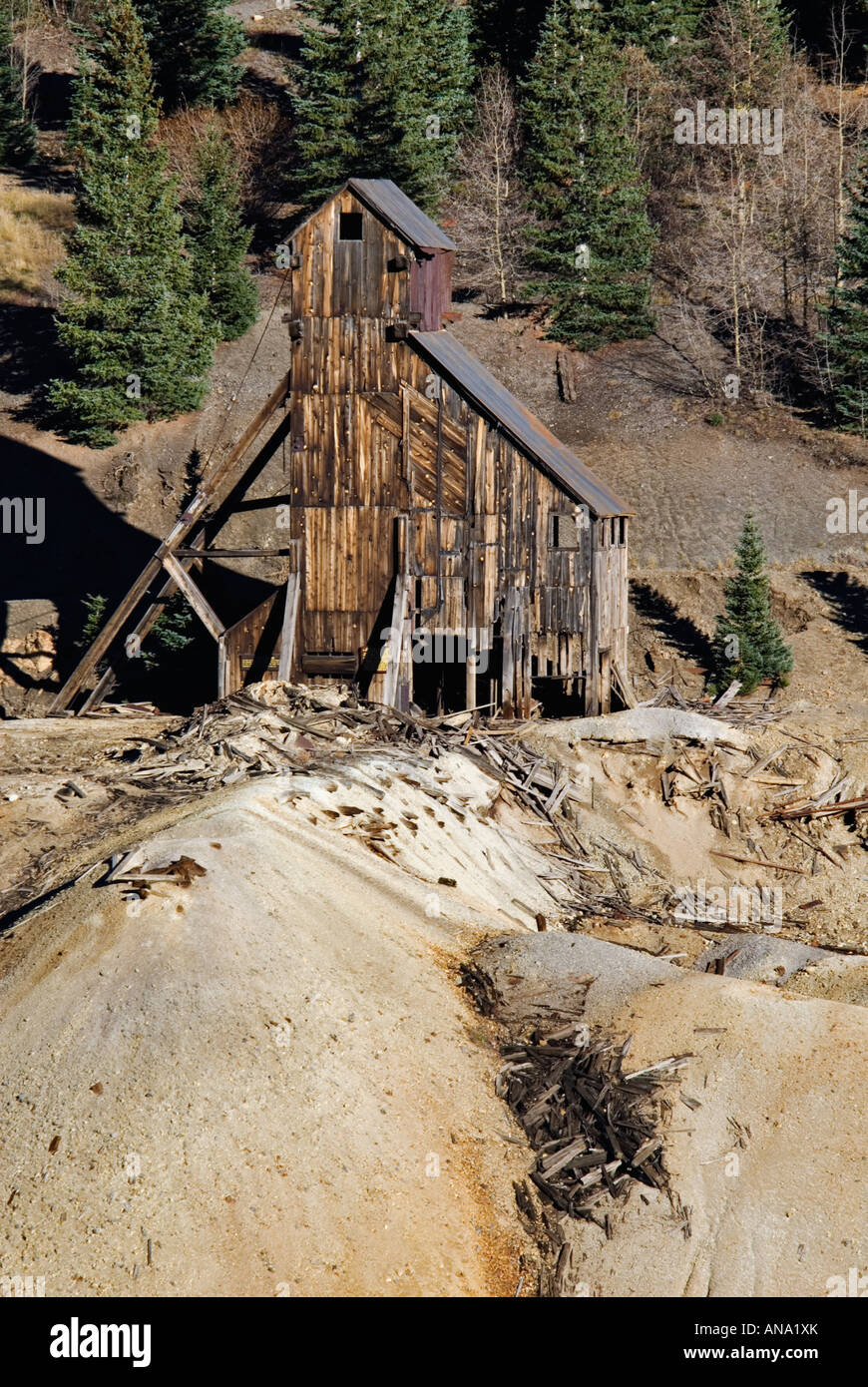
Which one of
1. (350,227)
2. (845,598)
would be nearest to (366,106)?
(845,598)

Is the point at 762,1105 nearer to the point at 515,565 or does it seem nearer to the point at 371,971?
the point at 371,971

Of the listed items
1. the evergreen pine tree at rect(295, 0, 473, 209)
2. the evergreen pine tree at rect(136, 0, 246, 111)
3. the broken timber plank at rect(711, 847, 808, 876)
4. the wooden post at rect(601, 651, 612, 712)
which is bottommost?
the broken timber plank at rect(711, 847, 808, 876)

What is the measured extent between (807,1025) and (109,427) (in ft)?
133

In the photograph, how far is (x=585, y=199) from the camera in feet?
183

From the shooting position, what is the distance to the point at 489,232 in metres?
58.2

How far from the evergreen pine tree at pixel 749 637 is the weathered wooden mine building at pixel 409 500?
25.5ft

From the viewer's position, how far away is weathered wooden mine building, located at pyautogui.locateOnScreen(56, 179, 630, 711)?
2875 cm

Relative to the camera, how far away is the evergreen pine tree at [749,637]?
3641 centimetres

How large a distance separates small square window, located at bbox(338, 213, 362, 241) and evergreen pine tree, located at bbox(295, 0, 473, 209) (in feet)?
89.6

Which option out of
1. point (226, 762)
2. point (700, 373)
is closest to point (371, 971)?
point (226, 762)

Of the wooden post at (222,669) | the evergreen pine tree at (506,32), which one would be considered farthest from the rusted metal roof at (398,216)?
the evergreen pine tree at (506,32)

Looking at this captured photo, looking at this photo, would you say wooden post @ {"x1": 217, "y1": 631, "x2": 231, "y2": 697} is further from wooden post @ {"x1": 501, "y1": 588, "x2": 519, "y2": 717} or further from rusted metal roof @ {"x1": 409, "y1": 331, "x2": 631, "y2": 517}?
rusted metal roof @ {"x1": 409, "y1": 331, "x2": 631, "y2": 517}

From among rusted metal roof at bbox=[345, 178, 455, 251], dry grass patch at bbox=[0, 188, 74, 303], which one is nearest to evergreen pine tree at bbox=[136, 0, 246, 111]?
dry grass patch at bbox=[0, 188, 74, 303]

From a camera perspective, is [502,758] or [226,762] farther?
[502,758]
